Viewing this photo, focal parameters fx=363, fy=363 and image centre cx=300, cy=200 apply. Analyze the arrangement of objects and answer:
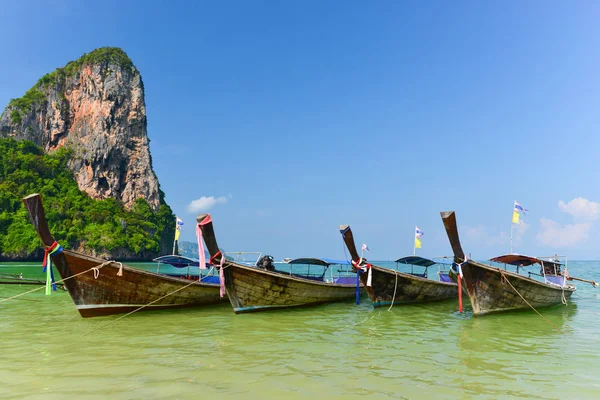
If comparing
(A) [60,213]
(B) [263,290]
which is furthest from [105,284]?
(A) [60,213]

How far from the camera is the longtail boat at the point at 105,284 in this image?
9.51 metres

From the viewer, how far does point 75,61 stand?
89.9 meters

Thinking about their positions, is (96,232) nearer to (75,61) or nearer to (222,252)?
(75,61)

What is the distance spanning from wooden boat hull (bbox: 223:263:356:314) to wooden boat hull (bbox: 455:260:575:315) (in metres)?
5.05

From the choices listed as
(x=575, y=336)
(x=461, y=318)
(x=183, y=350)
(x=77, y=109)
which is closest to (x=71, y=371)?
(x=183, y=350)

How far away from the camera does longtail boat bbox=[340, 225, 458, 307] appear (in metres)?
12.6

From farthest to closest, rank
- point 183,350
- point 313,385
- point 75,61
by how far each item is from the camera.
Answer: point 75,61, point 183,350, point 313,385

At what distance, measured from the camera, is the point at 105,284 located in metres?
10.5

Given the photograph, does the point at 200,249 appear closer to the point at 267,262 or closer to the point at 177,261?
the point at 267,262

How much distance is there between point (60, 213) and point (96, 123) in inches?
946

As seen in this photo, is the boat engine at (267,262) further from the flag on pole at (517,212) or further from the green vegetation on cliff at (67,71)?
the green vegetation on cliff at (67,71)

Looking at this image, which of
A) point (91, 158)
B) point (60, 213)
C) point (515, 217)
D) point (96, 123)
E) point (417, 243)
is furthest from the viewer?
point (96, 123)

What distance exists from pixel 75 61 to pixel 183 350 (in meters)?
105

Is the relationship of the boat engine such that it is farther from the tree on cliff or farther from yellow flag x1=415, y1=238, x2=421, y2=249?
the tree on cliff
